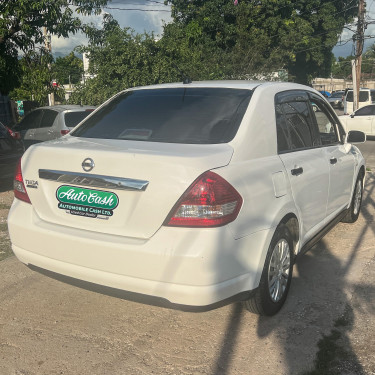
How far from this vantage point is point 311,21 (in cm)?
3628

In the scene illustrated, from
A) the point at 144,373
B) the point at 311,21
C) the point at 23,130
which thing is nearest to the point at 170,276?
the point at 144,373

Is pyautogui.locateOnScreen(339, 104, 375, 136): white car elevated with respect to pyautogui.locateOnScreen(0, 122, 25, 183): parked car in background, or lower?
lower

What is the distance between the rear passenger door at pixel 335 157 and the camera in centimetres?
432

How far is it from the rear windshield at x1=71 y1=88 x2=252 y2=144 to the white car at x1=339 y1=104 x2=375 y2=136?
13.9m

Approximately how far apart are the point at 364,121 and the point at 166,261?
15.7m

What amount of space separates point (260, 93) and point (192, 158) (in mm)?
1066

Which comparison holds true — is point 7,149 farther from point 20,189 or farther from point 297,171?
point 297,171

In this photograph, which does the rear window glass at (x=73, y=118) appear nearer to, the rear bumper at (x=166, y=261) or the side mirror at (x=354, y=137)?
the side mirror at (x=354, y=137)

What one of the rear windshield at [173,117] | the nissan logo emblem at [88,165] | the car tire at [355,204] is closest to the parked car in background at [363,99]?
the car tire at [355,204]

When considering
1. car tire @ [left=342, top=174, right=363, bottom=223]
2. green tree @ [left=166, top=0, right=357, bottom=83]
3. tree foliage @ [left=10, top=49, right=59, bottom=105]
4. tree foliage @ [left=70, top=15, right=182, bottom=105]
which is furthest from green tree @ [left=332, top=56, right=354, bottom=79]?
car tire @ [left=342, top=174, right=363, bottom=223]

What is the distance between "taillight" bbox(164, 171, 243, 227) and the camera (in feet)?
8.52

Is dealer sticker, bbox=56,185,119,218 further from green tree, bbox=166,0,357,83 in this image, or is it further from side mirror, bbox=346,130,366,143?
green tree, bbox=166,0,357,83

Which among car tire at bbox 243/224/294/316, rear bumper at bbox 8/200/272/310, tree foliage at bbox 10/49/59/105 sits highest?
tree foliage at bbox 10/49/59/105

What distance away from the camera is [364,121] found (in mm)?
16578
